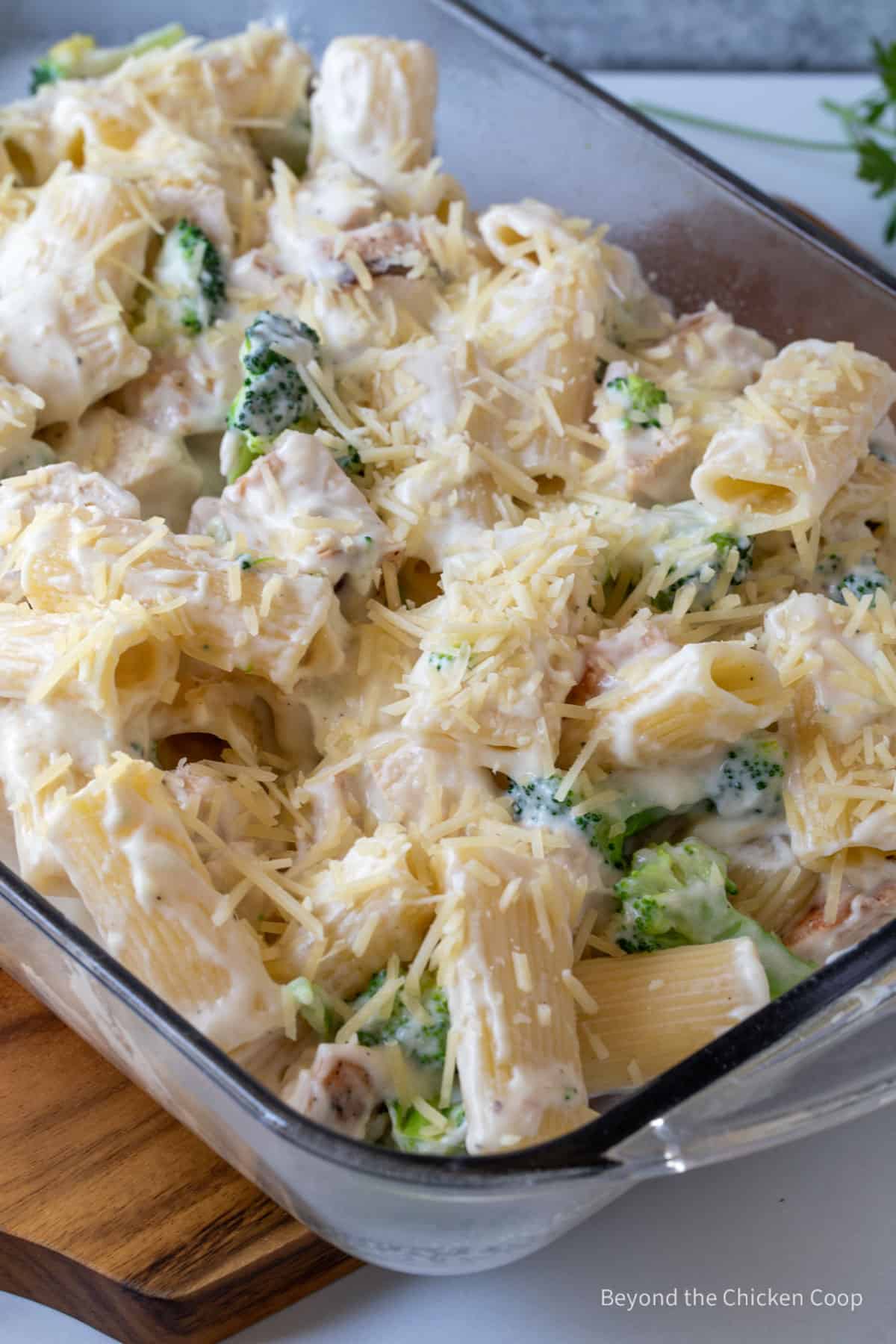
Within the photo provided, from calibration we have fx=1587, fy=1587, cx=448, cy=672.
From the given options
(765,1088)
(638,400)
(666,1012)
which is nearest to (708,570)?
(638,400)

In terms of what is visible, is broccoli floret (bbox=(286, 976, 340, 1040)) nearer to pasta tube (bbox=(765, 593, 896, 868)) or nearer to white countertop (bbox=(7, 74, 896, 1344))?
white countertop (bbox=(7, 74, 896, 1344))

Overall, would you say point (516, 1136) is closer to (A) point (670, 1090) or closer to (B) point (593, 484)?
(A) point (670, 1090)

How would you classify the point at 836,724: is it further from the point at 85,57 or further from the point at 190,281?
the point at 85,57

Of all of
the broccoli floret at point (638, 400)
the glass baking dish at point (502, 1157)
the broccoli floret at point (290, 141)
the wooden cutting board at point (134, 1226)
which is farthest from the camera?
the broccoli floret at point (290, 141)

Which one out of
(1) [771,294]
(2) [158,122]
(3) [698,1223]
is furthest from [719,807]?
(2) [158,122]

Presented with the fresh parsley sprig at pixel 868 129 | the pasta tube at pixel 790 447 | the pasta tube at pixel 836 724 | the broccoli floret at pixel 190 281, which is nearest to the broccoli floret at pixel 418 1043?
the pasta tube at pixel 836 724

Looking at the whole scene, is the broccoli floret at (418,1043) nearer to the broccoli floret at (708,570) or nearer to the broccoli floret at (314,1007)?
the broccoli floret at (314,1007)
